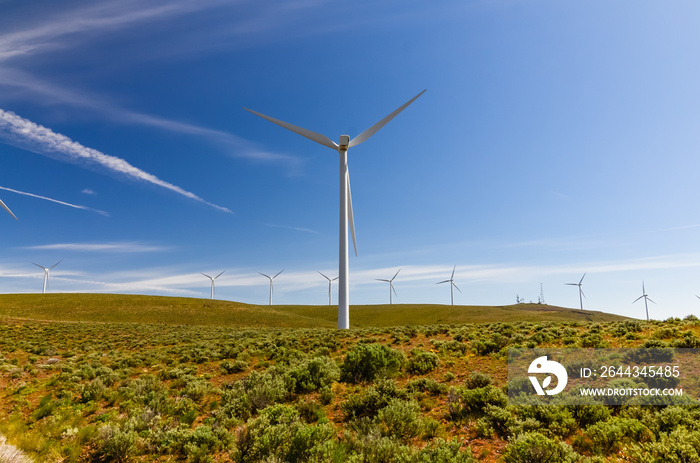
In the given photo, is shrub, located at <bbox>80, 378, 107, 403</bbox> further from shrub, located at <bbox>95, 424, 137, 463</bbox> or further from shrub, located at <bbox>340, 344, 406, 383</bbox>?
shrub, located at <bbox>340, 344, 406, 383</bbox>

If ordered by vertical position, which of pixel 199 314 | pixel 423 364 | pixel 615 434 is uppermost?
pixel 423 364

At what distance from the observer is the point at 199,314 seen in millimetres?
105062

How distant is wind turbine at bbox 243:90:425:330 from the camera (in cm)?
4500

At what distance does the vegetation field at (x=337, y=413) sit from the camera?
34.0 ft

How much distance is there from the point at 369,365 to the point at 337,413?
154 inches

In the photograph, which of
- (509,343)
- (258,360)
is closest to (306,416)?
(258,360)

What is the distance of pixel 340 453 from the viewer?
10.4 meters

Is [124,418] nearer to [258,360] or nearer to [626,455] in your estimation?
[258,360]

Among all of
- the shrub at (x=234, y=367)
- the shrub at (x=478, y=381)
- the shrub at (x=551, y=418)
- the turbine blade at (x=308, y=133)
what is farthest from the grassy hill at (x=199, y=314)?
the shrub at (x=551, y=418)

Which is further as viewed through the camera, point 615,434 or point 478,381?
point 478,381

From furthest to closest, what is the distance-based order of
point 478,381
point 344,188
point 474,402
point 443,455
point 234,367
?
point 344,188, point 234,367, point 478,381, point 474,402, point 443,455

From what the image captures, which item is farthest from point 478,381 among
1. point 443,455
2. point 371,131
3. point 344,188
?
point 371,131

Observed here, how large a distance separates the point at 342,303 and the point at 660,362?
32.9 metres

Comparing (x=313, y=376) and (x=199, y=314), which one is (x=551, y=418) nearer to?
(x=313, y=376)
